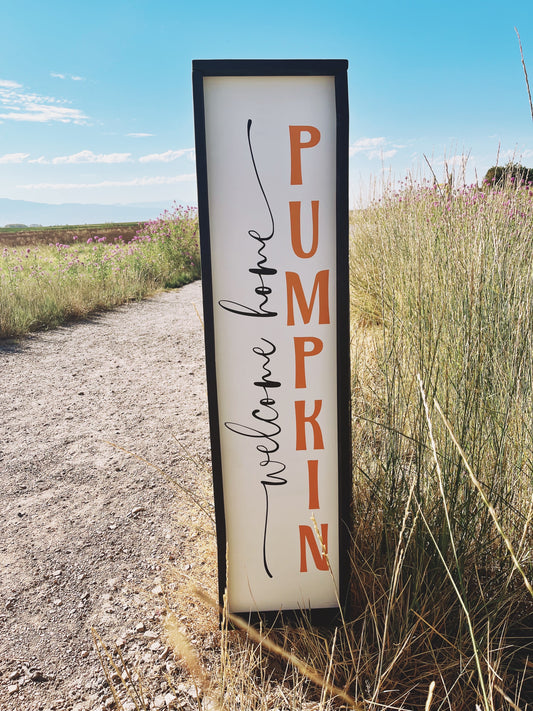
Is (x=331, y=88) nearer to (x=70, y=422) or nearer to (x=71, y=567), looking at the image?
(x=71, y=567)

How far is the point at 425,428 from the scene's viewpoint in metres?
1.68

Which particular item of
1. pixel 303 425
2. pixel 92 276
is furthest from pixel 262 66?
pixel 92 276

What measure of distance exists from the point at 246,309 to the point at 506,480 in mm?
1055

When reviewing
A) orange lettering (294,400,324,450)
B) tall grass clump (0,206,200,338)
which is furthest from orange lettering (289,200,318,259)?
tall grass clump (0,206,200,338)

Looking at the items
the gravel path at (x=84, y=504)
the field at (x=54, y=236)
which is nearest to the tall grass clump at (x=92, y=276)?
the gravel path at (x=84, y=504)

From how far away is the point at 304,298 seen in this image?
1.50 m

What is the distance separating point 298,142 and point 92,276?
23.9 ft

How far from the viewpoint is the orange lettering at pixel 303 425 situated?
1557 mm

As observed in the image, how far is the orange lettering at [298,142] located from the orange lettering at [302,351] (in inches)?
19.2

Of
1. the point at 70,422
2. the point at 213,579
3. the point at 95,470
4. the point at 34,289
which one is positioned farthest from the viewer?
the point at 34,289

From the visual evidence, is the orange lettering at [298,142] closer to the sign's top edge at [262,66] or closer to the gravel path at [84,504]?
the sign's top edge at [262,66]

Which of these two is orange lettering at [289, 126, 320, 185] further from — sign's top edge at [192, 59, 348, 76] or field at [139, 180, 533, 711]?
field at [139, 180, 533, 711]

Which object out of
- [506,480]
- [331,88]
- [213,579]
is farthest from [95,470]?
[331,88]

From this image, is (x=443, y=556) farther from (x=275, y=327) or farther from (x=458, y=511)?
(x=275, y=327)
